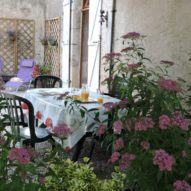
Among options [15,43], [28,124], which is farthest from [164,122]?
[15,43]

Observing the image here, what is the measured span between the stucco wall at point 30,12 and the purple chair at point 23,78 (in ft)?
3.85

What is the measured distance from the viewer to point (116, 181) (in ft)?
6.32

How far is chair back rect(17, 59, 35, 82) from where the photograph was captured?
9.02m

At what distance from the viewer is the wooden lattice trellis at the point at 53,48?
357 inches

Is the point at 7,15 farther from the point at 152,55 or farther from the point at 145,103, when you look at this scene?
the point at 145,103

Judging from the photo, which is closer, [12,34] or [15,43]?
[12,34]

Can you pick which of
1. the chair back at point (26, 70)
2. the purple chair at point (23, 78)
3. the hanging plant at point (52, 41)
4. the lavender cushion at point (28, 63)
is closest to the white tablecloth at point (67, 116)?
the purple chair at point (23, 78)

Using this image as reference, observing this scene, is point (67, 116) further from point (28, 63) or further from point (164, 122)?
point (28, 63)

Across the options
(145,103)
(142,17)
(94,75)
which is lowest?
(94,75)

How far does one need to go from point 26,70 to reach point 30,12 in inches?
84.8

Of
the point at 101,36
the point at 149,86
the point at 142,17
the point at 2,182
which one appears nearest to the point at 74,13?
the point at 101,36

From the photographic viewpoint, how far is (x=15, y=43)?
10320mm

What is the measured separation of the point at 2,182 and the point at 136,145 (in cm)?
71

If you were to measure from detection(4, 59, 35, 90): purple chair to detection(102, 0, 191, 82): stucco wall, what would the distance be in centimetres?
428
